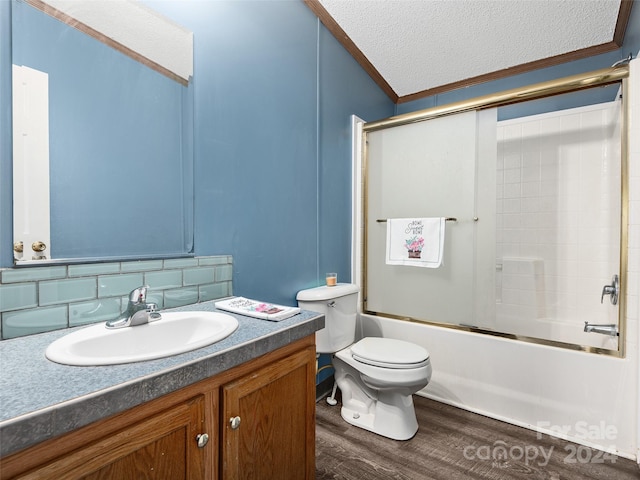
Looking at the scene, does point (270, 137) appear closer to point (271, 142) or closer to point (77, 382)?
point (271, 142)

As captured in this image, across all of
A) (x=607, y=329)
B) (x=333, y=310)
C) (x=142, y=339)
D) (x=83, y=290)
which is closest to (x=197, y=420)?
(x=142, y=339)

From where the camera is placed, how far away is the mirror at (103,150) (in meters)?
0.96

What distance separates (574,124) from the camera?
2.37 m

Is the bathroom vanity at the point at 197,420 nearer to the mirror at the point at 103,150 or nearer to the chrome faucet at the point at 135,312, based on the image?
the chrome faucet at the point at 135,312

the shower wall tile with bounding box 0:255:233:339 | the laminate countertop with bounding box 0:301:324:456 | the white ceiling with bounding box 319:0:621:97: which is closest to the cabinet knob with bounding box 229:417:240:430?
the laminate countertop with bounding box 0:301:324:456

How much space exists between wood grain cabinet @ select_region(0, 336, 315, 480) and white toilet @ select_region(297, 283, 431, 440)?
2.15 feet

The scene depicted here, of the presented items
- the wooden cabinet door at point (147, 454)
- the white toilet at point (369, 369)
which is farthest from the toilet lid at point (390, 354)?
the wooden cabinet door at point (147, 454)

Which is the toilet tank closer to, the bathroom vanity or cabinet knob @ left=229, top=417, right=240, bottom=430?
the bathroom vanity

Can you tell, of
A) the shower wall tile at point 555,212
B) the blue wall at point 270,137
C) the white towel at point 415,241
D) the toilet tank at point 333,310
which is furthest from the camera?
the shower wall tile at point 555,212

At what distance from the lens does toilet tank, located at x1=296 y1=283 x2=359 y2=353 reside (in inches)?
73.6

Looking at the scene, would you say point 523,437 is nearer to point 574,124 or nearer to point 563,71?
point 574,124

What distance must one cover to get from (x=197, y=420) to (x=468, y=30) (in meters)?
2.55

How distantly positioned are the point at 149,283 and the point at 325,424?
128 cm

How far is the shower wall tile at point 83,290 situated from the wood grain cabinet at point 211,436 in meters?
0.50
